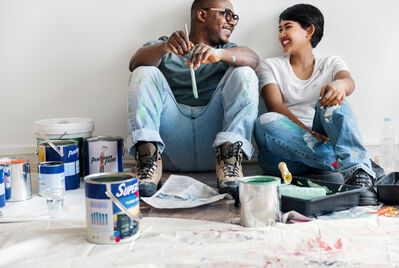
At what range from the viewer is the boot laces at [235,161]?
5.08 feet

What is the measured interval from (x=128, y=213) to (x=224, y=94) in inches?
35.5

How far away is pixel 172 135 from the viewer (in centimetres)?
187

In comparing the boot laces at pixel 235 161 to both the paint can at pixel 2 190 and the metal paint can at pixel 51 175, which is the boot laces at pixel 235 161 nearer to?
the metal paint can at pixel 51 175

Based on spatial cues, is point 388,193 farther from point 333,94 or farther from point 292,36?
point 292,36

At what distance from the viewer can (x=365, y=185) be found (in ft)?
4.89

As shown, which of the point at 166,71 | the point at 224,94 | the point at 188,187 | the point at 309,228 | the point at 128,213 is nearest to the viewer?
the point at 128,213

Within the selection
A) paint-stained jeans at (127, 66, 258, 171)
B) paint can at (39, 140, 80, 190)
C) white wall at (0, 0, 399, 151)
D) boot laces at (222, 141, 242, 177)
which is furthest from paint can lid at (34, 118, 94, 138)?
boot laces at (222, 141, 242, 177)

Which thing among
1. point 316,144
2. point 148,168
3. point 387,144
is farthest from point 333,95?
point 387,144

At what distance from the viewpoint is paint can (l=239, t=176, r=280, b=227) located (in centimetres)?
112

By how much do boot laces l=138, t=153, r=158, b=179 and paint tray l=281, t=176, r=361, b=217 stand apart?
1.66ft

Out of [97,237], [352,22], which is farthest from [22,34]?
[352,22]

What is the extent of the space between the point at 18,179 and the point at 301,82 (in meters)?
1.31

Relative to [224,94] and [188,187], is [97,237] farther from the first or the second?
[224,94]

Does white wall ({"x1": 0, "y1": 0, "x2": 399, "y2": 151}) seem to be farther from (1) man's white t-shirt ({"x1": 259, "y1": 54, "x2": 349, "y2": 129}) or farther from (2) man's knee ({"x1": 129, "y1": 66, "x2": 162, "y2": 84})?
(2) man's knee ({"x1": 129, "y1": 66, "x2": 162, "y2": 84})
